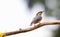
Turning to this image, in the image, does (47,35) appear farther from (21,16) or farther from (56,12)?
(21,16)

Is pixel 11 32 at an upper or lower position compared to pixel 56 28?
upper

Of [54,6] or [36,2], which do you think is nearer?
[36,2]

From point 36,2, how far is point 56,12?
0.17 metres

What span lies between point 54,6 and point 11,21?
19.1 inches

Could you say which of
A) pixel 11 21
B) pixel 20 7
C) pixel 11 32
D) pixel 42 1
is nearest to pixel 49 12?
pixel 42 1

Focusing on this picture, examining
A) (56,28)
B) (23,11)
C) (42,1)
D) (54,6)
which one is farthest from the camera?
(56,28)

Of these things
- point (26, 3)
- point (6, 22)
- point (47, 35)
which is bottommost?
point (47, 35)

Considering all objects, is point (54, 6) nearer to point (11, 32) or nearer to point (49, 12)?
point (49, 12)

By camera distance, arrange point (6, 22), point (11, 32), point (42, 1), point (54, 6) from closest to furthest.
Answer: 1. point (11, 32)
2. point (6, 22)
3. point (42, 1)
4. point (54, 6)

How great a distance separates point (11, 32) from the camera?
0.94 m

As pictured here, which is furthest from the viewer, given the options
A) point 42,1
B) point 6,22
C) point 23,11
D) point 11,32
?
point 42,1

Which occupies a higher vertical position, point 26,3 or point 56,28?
point 26,3

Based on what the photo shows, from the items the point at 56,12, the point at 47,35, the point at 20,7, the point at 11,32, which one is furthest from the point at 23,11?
the point at 11,32

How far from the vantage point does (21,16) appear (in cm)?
142
